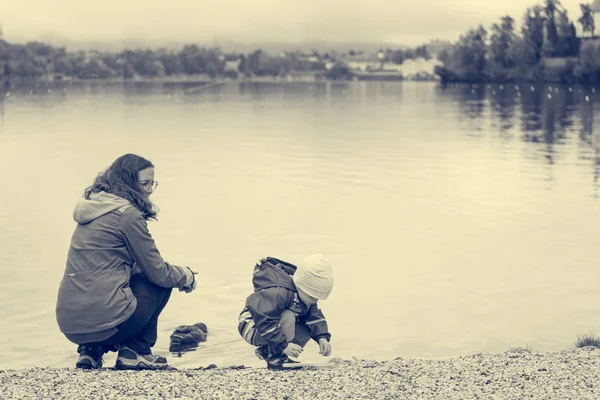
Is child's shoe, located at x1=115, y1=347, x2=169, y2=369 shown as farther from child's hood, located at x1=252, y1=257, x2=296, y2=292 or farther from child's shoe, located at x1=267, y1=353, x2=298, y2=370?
child's hood, located at x1=252, y1=257, x2=296, y2=292

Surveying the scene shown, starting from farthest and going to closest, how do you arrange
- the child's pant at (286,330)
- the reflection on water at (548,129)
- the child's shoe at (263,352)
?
the reflection on water at (548,129) → the child's shoe at (263,352) → the child's pant at (286,330)

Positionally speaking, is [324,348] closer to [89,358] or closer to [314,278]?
[314,278]

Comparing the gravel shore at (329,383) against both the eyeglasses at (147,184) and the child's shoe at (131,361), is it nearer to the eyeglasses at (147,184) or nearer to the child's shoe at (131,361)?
the child's shoe at (131,361)

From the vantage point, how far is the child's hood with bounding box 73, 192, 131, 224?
8289mm

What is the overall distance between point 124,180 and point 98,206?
0.95ft

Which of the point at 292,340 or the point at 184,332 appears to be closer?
the point at 292,340

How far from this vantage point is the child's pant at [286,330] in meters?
8.52

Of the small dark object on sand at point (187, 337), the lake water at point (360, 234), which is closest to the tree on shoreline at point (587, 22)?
the lake water at point (360, 234)

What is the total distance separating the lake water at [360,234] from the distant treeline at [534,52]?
396ft

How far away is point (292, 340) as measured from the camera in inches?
341

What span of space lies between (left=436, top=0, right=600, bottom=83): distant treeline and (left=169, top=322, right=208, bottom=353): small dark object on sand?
151840 millimetres

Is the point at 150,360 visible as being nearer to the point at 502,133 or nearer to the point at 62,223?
the point at 62,223

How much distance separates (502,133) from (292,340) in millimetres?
45897

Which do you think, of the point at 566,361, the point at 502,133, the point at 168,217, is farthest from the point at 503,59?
the point at 566,361
